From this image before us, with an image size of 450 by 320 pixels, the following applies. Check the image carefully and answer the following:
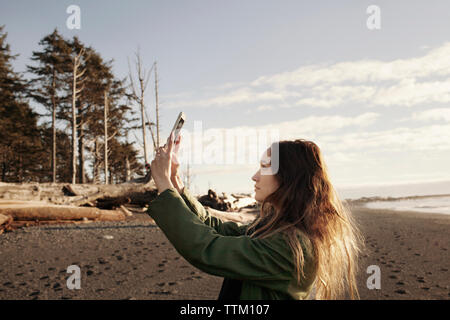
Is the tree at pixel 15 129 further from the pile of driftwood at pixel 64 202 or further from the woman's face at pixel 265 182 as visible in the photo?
the woman's face at pixel 265 182

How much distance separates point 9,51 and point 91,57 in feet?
28.0

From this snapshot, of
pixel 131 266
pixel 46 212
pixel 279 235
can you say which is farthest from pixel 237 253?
pixel 46 212

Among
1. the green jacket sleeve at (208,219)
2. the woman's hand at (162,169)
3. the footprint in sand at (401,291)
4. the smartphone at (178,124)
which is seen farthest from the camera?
the footprint in sand at (401,291)

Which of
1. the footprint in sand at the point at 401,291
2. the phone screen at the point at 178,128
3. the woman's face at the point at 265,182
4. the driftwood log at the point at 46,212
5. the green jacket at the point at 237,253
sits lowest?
the footprint in sand at the point at 401,291

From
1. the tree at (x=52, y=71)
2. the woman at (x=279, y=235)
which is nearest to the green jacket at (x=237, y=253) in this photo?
the woman at (x=279, y=235)

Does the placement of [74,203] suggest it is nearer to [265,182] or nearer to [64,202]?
[64,202]

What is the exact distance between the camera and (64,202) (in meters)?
12.2

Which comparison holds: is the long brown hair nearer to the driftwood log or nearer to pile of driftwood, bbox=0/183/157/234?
pile of driftwood, bbox=0/183/157/234

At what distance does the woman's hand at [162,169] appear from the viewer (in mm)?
1695

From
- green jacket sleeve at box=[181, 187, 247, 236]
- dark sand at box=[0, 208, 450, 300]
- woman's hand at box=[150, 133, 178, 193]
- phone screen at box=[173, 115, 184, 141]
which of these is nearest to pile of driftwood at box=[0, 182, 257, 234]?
dark sand at box=[0, 208, 450, 300]

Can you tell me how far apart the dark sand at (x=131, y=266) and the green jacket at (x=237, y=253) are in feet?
11.8

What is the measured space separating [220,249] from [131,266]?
5.27m
